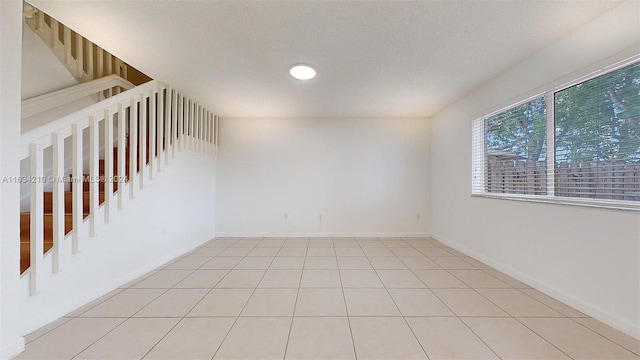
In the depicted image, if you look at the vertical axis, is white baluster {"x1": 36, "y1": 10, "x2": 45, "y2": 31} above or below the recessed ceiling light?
above

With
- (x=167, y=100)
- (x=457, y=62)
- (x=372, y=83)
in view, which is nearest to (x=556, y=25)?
(x=457, y=62)

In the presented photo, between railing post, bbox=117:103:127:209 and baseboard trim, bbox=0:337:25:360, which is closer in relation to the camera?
baseboard trim, bbox=0:337:25:360

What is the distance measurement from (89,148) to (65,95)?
70 centimetres

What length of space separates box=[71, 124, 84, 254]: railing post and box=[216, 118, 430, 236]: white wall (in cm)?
273

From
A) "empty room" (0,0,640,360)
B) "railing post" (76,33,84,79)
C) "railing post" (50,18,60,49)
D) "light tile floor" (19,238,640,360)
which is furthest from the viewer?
"railing post" (76,33,84,79)

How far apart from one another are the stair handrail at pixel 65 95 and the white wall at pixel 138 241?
1.26 meters

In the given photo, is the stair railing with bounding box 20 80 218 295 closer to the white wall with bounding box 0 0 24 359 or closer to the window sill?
the white wall with bounding box 0 0 24 359

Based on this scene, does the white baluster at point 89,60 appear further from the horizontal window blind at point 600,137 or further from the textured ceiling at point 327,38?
the horizontal window blind at point 600,137

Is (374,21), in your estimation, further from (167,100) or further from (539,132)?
(167,100)

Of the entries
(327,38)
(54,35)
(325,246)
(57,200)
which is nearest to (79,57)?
(54,35)

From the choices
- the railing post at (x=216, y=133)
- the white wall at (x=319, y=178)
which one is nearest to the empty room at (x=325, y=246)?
the railing post at (x=216, y=133)

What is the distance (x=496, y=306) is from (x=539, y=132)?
1777 mm

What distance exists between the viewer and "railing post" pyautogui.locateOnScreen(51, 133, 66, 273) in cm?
195

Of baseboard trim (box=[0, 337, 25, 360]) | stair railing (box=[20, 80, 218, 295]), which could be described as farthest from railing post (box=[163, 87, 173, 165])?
baseboard trim (box=[0, 337, 25, 360])
